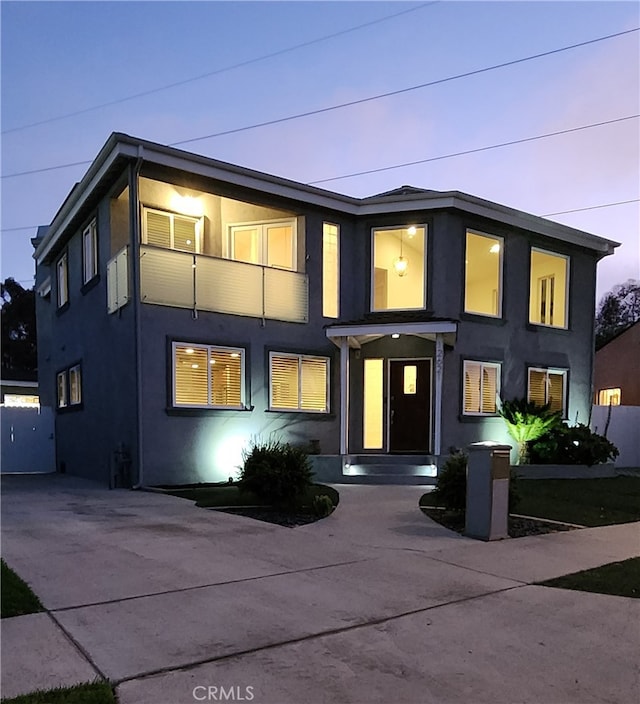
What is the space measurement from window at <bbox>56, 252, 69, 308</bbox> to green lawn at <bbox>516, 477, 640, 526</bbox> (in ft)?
41.7

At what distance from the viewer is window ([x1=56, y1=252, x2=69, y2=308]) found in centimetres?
1558

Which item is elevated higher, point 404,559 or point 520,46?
point 520,46

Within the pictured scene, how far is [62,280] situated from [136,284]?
6801 mm

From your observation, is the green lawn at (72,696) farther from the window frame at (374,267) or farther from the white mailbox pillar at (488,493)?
the window frame at (374,267)

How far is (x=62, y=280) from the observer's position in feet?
52.9

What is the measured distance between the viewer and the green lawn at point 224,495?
8.40 meters

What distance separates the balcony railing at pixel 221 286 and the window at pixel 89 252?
2.77m

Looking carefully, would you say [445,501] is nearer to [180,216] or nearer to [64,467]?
[180,216]

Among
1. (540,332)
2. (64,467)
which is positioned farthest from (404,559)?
(64,467)

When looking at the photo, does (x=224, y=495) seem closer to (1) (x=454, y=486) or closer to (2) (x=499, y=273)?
(1) (x=454, y=486)

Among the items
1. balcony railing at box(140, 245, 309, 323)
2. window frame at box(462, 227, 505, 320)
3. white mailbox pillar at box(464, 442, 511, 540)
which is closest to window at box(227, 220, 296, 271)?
balcony railing at box(140, 245, 309, 323)

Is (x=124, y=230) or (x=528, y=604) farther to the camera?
(x=124, y=230)

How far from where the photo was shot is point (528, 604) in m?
4.25

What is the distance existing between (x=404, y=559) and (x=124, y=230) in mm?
9425
